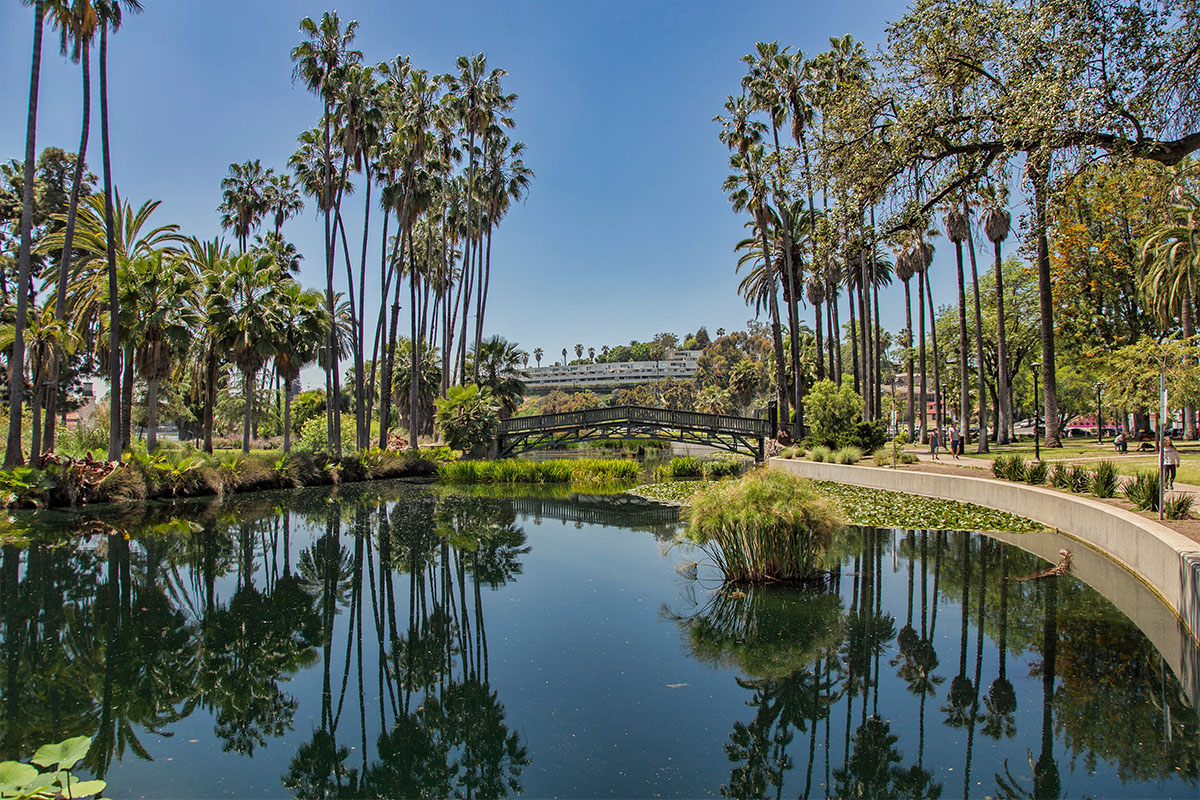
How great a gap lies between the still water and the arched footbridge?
87.1ft

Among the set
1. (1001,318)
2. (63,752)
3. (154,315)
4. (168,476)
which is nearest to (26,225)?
(154,315)

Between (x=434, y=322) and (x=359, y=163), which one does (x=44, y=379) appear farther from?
(x=434, y=322)

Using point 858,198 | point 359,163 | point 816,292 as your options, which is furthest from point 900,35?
point 816,292

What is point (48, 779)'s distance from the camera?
422 centimetres

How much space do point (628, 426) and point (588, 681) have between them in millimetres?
33504

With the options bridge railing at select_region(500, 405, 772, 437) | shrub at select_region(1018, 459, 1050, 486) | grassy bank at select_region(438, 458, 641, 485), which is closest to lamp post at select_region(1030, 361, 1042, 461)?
shrub at select_region(1018, 459, 1050, 486)

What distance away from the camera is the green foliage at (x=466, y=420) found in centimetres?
3841

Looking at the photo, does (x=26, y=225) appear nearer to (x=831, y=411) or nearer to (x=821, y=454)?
(x=821, y=454)

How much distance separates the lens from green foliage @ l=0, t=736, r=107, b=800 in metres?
3.99

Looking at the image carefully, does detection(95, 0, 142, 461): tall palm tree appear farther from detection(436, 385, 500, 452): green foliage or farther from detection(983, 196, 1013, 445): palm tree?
detection(983, 196, 1013, 445): palm tree

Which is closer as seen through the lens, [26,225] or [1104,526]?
[1104,526]

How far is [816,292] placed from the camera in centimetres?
4900

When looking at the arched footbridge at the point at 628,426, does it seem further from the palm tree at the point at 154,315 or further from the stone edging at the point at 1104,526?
the palm tree at the point at 154,315

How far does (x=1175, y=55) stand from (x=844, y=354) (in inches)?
5128
